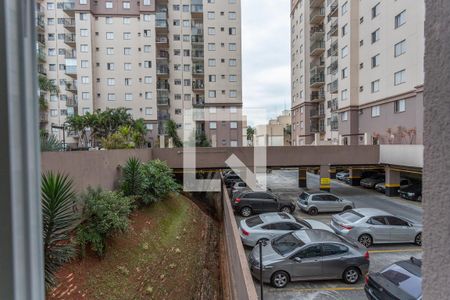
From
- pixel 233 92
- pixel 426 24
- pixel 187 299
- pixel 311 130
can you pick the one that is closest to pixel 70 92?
pixel 233 92

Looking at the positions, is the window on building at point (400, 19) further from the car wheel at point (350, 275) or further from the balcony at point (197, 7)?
the balcony at point (197, 7)

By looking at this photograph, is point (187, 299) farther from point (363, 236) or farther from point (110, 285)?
point (363, 236)

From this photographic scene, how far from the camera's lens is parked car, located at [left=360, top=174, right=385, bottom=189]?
70.0 feet

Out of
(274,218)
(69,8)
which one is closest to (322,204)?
(274,218)

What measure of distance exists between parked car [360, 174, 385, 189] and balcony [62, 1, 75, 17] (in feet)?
121

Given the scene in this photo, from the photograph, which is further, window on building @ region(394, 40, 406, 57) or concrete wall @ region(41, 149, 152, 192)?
window on building @ region(394, 40, 406, 57)

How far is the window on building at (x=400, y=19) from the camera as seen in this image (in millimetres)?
18734

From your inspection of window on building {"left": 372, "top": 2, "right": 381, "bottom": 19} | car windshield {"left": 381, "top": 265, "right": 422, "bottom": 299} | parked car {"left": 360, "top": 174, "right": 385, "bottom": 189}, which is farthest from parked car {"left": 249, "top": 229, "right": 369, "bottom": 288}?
window on building {"left": 372, "top": 2, "right": 381, "bottom": 19}

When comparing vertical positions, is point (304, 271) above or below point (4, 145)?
below

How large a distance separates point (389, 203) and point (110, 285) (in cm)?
1649

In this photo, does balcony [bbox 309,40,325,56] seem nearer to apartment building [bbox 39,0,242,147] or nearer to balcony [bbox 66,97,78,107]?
apartment building [bbox 39,0,242,147]

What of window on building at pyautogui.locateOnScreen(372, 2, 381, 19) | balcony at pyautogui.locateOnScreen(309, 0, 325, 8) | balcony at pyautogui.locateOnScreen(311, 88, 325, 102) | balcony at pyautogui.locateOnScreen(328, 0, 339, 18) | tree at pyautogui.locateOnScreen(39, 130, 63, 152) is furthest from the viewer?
balcony at pyautogui.locateOnScreen(311, 88, 325, 102)

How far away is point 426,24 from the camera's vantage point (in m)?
0.85

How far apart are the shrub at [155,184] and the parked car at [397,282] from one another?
26.7ft
